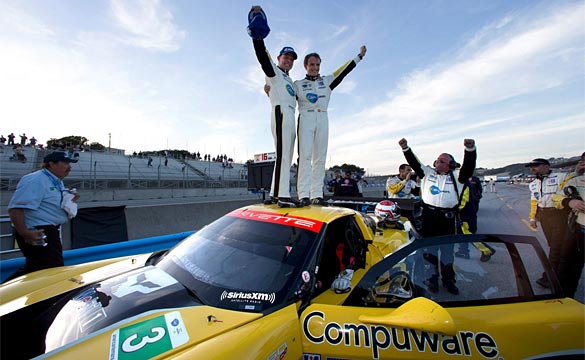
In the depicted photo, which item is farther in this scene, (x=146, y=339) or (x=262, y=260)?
(x=262, y=260)

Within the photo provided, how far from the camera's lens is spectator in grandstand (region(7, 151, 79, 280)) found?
288 centimetres

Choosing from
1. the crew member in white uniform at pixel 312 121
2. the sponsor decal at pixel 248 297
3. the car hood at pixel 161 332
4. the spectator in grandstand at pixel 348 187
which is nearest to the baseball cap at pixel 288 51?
the crew member in white uniform at pixel 312 121

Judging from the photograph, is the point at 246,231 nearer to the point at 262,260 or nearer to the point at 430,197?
the point at 262,260

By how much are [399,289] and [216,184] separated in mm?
23403

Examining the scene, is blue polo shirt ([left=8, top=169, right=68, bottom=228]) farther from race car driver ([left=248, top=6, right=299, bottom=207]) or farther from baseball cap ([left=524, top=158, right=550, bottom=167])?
baseball cap ([left=524, top=158, right=550, bottom=167])

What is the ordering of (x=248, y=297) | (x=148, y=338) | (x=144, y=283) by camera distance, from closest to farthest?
(x=148, y=338) < (x=248, y=297) < (x=144, y=283)

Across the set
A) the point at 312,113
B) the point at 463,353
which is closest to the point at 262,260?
the point at 463,353

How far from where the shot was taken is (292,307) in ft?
5.26

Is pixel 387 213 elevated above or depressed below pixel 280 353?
above

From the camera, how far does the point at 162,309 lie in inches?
59.6

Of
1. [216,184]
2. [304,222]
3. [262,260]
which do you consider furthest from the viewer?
[216,184]

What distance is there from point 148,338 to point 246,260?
726 mm

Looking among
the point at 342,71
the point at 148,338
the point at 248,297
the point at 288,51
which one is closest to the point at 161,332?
the point at 148,338

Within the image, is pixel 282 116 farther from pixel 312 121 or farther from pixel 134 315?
pixel 134 315
